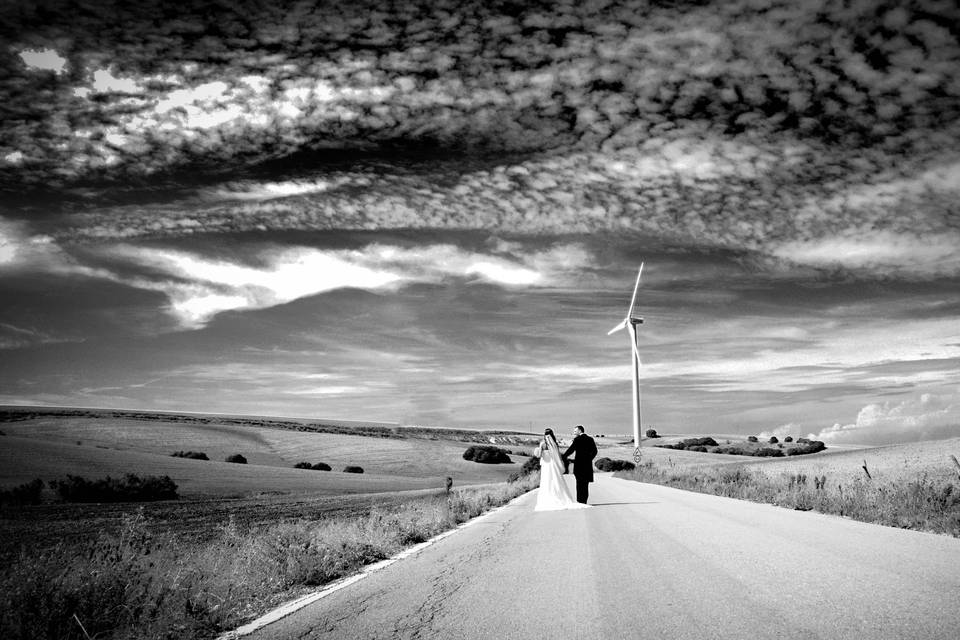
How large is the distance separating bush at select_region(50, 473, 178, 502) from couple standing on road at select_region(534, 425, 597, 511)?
24196 millimetres

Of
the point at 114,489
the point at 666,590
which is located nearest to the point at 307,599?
the point at 666,590

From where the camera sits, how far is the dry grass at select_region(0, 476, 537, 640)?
5562 millimetres

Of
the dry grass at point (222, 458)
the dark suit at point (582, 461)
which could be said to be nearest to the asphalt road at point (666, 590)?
the dark suit at point (582, 461)

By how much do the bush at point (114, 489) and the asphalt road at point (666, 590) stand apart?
28.7 m

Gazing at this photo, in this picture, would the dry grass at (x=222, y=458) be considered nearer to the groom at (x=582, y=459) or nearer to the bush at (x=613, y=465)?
the bush at (x=613, y=465)

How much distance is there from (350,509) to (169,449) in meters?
54.7

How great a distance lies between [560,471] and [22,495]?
84.2 ft

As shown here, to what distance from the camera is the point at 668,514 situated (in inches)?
537

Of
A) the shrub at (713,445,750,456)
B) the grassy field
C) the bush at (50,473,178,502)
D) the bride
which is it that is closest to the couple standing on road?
the bride

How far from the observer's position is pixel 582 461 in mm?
17938

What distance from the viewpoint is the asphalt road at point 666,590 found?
475 cm

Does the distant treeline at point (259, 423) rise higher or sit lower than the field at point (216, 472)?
higher

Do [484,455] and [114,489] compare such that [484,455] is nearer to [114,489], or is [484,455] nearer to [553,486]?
[114,489]

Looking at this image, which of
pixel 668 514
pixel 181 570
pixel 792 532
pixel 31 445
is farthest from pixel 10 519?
pixel 31 445
